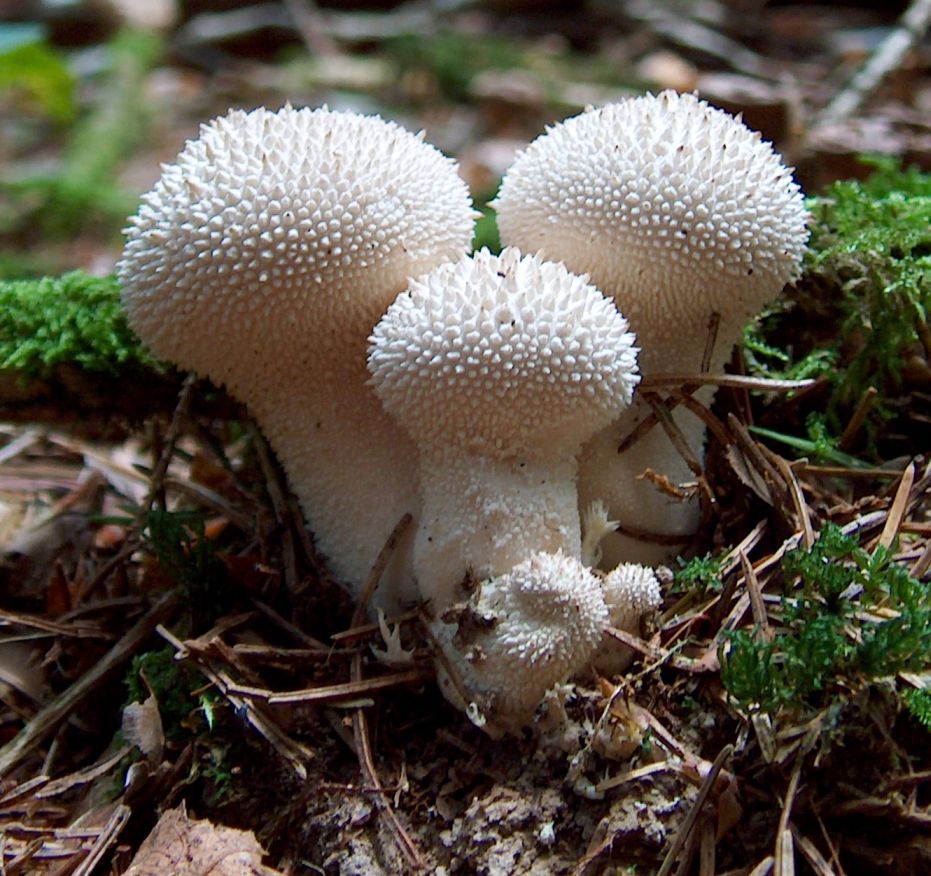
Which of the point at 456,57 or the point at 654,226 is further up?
the point at 654,226

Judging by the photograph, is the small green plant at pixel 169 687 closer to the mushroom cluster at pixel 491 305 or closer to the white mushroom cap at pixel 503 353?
the mushroom cluster at pixel 491 305

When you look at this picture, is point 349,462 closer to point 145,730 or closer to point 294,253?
point 294,253

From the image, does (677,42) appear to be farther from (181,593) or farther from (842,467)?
(181,593)

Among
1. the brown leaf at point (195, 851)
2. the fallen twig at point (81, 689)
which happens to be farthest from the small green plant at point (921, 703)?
the fallen twig at point (81, 689)

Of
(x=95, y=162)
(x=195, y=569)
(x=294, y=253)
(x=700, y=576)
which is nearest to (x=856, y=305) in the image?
(x=700, y=576)

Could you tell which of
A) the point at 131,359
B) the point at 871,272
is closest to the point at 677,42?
the point at 871,272

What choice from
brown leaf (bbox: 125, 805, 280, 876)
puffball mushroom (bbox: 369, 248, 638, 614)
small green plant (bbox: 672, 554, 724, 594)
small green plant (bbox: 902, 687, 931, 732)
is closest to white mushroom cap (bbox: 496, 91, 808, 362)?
puffball mushroom (bbox: 369, 248, 638, 614)
